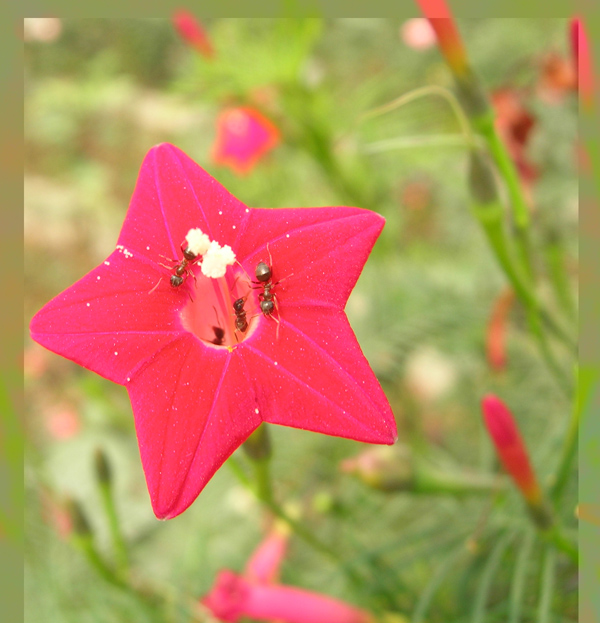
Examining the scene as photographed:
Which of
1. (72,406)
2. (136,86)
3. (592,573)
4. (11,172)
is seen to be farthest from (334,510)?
(136,86)

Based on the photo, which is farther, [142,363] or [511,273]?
[511,273]

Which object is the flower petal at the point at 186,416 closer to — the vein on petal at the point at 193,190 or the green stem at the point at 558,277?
the vein on petal at the point at 193,190

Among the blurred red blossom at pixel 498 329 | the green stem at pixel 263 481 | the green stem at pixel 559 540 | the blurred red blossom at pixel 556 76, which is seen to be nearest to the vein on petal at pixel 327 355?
the green stem at pixel 263 481

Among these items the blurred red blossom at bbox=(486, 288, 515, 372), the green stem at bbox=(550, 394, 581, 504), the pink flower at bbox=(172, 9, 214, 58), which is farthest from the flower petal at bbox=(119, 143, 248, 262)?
the pink flower at bbox=(172, 9, 214, 58)

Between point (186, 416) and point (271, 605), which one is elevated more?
point (186, 416)

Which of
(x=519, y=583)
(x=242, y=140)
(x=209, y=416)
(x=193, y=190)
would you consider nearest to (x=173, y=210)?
(x=193, y=190)

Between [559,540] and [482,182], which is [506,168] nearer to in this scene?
[482,182]

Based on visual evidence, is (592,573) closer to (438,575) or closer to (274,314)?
(438,575)
